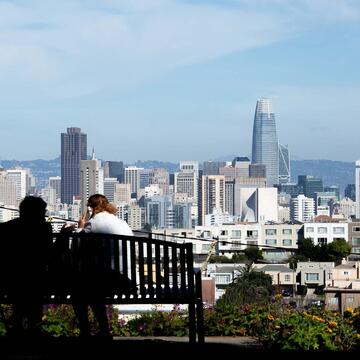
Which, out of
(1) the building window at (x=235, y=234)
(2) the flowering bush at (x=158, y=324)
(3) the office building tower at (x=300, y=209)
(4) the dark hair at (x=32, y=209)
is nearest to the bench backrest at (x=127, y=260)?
(4) the dark hair at (x=32, y=209)

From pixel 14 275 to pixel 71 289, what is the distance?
0.20 m

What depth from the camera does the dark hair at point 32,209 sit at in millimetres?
Result: 4336

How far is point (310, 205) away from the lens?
561ft

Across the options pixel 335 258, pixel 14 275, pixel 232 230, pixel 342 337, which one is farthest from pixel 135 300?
pixel 232 230

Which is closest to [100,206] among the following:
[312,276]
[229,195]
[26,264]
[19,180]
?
[26,264]

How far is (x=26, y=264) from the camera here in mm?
4215

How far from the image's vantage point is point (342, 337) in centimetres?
477

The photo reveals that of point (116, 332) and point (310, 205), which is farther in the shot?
point (310, 205)

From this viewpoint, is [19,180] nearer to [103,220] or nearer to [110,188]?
[110,188]

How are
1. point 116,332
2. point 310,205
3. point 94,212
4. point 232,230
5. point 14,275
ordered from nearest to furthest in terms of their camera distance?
point 14,275
point 94,212
point 116,332
point 232,230
point 310,205

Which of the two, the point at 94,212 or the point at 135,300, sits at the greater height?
the point at 94,212

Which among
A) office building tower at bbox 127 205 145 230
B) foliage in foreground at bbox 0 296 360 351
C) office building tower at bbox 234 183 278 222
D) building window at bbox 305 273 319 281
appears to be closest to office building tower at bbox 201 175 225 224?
office building tower at bbox 234 183 278 222

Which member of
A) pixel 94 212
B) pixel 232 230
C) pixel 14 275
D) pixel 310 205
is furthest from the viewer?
pixel 310 205

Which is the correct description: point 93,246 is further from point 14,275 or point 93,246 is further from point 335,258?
point 335,258
